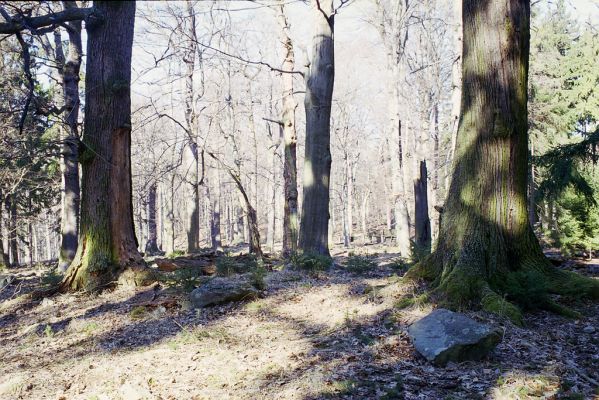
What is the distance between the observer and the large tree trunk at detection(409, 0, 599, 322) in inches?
213

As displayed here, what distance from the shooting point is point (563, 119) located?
20.1 metres

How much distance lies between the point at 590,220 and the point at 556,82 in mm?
10107

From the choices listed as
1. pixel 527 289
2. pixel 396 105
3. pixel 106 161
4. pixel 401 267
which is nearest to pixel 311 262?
pixel 401 267

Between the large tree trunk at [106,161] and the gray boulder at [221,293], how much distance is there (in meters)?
1.79

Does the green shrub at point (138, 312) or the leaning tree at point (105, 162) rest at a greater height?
the leaning tree at point (105, 162)

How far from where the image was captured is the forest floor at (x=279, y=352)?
3695 millimetres

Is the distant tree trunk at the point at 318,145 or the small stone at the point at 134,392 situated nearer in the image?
the small stone at the point at 134,392

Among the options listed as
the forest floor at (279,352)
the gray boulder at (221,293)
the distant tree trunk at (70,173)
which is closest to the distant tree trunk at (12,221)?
the distant tree trunk at (70,173)

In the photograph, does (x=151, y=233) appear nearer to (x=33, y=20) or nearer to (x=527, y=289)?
(x=33, y=20)

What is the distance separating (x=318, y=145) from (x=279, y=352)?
5899 millimetres

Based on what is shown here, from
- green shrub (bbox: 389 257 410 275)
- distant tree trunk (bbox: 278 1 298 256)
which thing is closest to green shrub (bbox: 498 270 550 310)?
green shrub (bbox: 389 257 410 275)

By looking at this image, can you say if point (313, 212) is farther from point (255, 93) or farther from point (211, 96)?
point (255, 93)

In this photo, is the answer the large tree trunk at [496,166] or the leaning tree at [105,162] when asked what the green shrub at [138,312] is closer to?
the leaning tree at [105,162]

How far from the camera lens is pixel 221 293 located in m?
6.45
